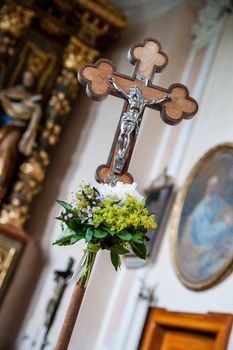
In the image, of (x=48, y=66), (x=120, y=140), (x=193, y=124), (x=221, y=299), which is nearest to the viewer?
(x=120, y=140)

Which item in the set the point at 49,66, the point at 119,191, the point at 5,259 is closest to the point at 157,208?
the point at 5,259

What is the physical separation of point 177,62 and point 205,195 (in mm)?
2323

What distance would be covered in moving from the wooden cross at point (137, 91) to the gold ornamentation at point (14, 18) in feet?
14.0

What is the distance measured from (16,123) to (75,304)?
473 cm

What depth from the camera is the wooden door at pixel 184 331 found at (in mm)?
4555

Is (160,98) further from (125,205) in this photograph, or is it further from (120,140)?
(125,205)

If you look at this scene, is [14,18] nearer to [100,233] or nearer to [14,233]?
[14,233]

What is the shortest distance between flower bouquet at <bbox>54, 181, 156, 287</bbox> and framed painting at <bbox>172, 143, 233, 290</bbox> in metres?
1.95

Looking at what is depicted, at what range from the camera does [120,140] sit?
361 centimetres

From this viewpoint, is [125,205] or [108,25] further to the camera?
→ [108,25]

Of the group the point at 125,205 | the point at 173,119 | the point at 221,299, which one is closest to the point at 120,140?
the point at 173,119

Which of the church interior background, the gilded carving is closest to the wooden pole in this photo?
the church interior background

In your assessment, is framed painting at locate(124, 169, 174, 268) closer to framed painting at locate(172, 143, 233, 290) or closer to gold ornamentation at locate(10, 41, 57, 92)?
framed painting at locate(172, 143, 233, 290)

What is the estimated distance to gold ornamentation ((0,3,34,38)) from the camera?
298 inches
